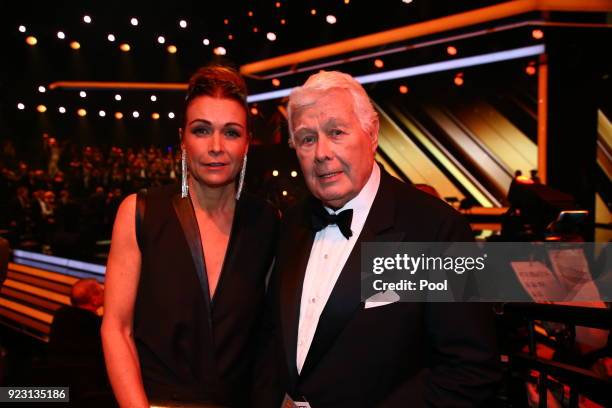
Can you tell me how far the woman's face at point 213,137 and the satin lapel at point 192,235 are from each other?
129mm

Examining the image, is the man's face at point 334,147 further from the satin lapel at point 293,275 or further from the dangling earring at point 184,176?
the dangling earring at point 184,176

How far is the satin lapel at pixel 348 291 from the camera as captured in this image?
1.34 meters

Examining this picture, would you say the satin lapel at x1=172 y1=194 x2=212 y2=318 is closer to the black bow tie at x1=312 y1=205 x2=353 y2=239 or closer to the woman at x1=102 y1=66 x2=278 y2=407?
the woman at x1=102 y1=66 x2=278 y2=407

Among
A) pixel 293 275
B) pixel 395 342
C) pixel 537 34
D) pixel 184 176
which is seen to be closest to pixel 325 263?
pixel 293 275

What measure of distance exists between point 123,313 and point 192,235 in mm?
334

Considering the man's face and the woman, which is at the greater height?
the man's face

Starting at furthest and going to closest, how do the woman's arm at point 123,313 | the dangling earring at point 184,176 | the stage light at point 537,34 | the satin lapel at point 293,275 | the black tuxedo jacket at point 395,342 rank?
the stage light at point 537,34, the dangling earring at point 184,176, the woman's arm at point 123,313, the satin lapel at point 293,275, the black tuxedo jacket at point 395,342

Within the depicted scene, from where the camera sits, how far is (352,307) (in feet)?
4.38

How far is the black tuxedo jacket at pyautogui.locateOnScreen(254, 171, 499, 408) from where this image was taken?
1.24 m

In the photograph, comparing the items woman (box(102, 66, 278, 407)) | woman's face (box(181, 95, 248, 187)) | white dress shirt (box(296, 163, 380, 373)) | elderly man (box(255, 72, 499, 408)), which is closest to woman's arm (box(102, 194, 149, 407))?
woman (box(102, 66, 278, 407))

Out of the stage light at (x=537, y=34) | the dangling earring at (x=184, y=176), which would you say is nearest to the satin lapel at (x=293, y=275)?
the dangling earring at (x=184, y=176)

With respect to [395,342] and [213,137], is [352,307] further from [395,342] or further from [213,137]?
[213,137]

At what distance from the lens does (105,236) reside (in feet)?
35.7

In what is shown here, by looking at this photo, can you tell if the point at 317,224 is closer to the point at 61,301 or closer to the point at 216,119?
the point at 216,119
